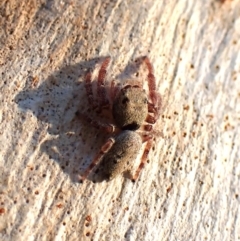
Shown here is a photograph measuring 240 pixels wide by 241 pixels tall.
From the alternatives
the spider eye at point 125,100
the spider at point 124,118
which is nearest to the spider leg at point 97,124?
the spider at point 124,118

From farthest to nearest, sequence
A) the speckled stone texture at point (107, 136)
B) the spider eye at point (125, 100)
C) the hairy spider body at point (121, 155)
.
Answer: the spider eye at point (125, 100) < the hairy spider body at point (121, 155) < the speckled stone texture at point (107, 136)

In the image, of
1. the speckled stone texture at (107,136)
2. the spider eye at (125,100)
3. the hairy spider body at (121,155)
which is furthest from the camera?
the spider eye at (125,100)

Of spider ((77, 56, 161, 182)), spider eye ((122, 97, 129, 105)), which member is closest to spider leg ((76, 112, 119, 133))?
spider ((77, 56, 161, 182))

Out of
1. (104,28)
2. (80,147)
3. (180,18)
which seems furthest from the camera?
(180,18)

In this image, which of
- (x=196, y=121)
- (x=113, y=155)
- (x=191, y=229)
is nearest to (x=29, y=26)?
(x=113, y=155)

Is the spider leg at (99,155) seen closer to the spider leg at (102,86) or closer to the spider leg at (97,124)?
the spider leg at (97,124)

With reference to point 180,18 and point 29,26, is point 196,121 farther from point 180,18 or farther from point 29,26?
point 29,26

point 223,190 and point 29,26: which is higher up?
point 29,26
